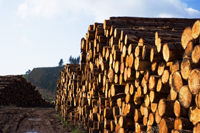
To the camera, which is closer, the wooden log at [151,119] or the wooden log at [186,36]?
the wooden log at [186,36]

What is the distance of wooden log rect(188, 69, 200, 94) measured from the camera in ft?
10.00

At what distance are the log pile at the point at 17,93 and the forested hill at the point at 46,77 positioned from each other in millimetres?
18870

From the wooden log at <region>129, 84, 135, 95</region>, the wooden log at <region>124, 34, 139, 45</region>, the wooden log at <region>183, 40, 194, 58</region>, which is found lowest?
the wooden log at <region>129, 84, 135, 95</region>

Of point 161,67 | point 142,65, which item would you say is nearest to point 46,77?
point 142,65

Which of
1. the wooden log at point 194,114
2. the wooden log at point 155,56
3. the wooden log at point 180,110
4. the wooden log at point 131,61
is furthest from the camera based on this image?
the wooden log at point 131,61

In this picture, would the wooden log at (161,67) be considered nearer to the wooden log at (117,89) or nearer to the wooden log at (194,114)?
the wooden log at (194,114)

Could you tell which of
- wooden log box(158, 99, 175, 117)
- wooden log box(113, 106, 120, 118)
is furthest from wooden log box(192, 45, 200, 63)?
wooden log box(113, 106, 120, 118)

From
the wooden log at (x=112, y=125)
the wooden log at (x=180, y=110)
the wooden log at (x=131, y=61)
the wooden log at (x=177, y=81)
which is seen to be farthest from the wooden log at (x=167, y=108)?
the wooden log at (x=112, y=125)

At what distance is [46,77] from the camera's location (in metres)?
43.2

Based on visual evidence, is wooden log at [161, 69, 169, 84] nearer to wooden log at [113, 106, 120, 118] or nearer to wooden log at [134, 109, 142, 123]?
wooden log at [134, 109, 142, 123]

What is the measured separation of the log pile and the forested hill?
61.9 ft

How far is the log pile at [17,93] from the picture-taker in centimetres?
1745

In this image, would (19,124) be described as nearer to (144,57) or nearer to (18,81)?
(144,57)

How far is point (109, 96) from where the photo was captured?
20.1 ft
